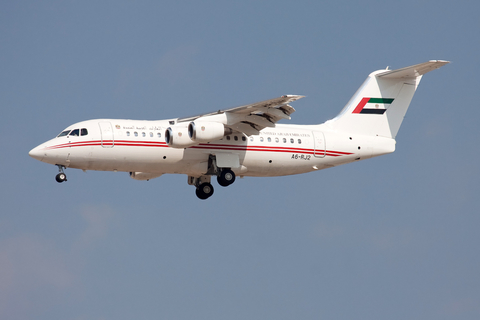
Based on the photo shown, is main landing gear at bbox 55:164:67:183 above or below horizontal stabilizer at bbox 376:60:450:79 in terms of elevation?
below

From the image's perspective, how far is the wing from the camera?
18.9 meters

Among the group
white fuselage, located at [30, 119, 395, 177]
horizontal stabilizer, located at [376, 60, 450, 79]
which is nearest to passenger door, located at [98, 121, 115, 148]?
white fuselage, located at [30, 119, 395, 177]

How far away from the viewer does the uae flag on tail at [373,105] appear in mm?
21719

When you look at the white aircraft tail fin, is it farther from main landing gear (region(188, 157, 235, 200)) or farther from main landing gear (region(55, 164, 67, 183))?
main landing gear (region(55, 164, 67, 183))

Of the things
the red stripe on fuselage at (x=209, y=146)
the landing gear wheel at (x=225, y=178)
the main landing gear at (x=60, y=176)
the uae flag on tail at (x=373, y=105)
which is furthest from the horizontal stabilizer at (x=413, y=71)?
the main landing gear at (x=60, y=176)

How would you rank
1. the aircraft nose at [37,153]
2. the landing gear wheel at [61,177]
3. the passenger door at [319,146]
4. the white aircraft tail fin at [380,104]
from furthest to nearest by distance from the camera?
the white aircraft tail fin at [380,104] → the passenger door at [319,146] → the landing gear wheel at [61,177] → the aircraft nose at [37,153]

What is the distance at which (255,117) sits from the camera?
1941 centimetres

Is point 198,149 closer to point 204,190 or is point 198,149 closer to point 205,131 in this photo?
point 205,131

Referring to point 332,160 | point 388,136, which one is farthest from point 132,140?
point 388,136

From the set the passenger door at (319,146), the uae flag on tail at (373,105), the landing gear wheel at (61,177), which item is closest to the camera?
the landing gear wheel at (61,177)

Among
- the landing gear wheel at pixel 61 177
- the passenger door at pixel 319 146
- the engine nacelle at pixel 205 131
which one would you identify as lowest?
the landing gear wheel at pixel 61 177

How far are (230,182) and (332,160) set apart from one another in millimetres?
3070

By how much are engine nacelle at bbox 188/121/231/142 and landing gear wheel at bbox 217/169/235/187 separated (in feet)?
3.92

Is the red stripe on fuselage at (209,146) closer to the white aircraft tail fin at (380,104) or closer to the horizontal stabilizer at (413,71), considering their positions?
the white aircraft tail fin at (380,104)
